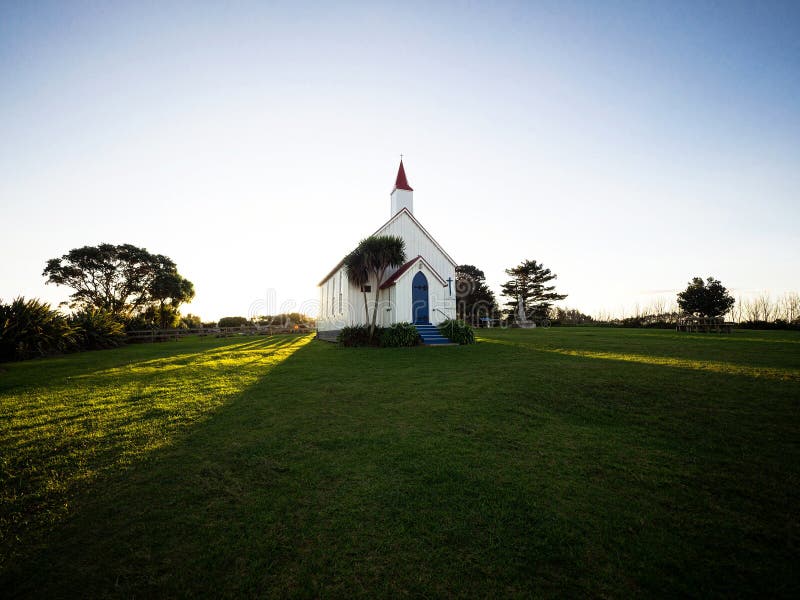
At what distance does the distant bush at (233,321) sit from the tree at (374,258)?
3144cm

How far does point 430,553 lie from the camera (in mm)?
2559

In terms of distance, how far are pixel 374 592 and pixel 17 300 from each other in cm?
2107

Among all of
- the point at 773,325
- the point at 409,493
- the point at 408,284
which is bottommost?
the point at 409,493

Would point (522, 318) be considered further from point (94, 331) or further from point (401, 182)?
point (94, 331)

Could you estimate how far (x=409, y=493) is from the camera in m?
3.37

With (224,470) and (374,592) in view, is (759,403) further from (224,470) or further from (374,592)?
(224,470)

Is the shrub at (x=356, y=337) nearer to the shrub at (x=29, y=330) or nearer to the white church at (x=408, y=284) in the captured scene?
the white church at (x=408, y=284)

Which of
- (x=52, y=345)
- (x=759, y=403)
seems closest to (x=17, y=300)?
(x=52, y=345)

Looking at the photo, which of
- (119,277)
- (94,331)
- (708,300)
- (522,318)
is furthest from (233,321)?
(708,300)

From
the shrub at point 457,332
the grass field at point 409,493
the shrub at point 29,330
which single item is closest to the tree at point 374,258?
the shrub at point 457,332

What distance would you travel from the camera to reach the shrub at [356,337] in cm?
1772

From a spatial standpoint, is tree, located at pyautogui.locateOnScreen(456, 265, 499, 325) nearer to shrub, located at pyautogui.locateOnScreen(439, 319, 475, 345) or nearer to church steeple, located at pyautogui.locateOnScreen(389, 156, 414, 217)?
church steeple, located at pyautogui.locateOnScreen(389, 156, 414, 217)

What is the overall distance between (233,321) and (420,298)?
115 feet

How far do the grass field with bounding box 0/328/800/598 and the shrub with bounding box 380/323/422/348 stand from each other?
31.0ft
